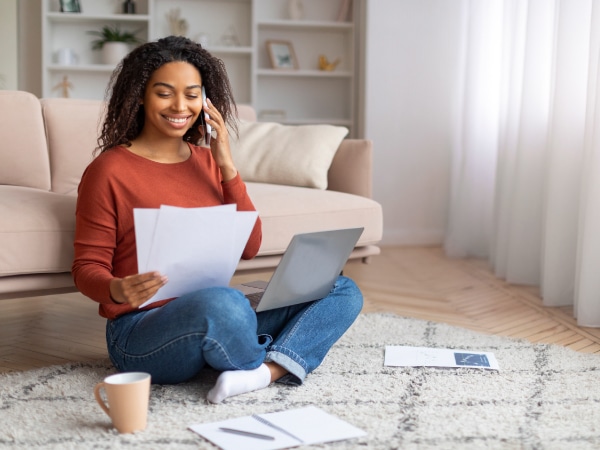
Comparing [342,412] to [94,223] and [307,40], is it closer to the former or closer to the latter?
[94,223]

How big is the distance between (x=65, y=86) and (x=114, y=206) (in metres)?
3.22

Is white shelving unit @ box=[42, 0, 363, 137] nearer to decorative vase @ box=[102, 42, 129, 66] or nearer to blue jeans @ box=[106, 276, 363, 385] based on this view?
decorative vase @ box=[102, 42, 129, 66]

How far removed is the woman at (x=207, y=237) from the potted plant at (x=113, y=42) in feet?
9.46

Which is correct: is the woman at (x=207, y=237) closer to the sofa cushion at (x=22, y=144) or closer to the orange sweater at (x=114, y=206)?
the orange sweater at (x=114, y=206)

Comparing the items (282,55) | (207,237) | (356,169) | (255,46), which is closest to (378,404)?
(207,237)

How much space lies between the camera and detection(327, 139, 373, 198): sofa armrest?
281 centimetres

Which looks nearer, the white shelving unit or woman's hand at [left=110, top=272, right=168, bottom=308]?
woman's hand at [left=110, top=272, right=168, bottom=308]

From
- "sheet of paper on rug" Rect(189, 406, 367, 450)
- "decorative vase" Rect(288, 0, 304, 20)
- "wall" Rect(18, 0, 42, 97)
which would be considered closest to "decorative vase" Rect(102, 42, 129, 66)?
"wall" Rect(18, 0, 42, 97)

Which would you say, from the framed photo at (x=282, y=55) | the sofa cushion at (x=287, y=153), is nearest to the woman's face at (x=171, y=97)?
the sofa cushion at (x=287, y=153)

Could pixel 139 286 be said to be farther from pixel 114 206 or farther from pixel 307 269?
pixel 307 269

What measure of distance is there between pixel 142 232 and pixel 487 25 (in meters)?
2.84

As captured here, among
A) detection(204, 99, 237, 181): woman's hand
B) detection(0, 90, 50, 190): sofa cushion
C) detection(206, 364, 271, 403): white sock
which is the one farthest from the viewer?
detection(0, 90, 50, 190): sofa cushion

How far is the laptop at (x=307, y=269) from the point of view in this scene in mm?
1724

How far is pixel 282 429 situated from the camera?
1517mm
